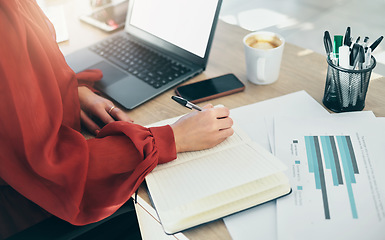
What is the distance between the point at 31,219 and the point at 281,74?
0.72 metres

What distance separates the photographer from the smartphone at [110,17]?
1307 mm

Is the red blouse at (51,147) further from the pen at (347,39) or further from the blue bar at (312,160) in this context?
the pen at (347,39)

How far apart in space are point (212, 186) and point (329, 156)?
0.25m

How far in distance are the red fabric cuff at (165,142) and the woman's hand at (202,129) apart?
0.04 feet

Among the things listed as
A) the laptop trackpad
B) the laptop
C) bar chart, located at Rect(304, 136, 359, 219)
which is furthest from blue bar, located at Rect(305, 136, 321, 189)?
the laptop trackpad

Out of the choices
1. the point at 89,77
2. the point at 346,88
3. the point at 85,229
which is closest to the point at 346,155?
the point at 346,88

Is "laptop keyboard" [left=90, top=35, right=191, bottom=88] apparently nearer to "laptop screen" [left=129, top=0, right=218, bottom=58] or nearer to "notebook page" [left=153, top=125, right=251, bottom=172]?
"laptop screen" [left=129, top=0, right=218, bottom=58]

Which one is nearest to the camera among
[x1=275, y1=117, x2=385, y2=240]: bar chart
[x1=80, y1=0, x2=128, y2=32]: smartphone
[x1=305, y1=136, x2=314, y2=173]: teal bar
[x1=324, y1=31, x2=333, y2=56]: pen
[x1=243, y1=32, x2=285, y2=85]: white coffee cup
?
[x1=275, y1=117, x2=385, y2=240]: bar chart

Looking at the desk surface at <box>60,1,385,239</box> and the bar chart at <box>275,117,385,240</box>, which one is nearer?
the bar chart at <box>275,117,385,240</box>

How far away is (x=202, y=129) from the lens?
728 millimetres

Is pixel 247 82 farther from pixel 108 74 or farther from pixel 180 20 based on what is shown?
pixel 108 74

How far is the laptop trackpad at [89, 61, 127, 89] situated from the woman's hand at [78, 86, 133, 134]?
3.0 inches

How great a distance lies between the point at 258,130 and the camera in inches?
31.9

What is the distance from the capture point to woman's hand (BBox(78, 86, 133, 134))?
33.4 inches
